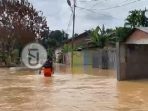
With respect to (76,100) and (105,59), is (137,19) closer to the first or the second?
(105,59)

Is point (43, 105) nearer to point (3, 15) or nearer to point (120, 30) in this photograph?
point (120, 30)

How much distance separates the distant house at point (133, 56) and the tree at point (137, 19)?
19.0m

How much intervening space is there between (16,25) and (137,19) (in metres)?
13.4

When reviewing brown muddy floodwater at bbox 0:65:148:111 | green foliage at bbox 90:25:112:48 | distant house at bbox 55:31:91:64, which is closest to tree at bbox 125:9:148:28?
green foliage at bbox 90:25:112:48

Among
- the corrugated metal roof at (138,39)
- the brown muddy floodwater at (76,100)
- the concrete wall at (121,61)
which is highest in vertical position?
the corrugated metal roof at (138,39)

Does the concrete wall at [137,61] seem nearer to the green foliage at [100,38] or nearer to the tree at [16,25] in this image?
the green foliage at [100,38]

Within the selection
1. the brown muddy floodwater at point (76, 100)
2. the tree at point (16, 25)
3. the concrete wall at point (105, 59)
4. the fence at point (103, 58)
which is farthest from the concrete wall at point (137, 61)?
the tree at point (16, 25)

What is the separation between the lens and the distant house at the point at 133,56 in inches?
951

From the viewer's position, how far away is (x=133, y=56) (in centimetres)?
2539

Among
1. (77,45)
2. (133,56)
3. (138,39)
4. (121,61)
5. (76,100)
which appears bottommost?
(76,100)

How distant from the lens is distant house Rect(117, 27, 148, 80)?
79.2 feet

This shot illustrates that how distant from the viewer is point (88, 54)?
52656 millimetres

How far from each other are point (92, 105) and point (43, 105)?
1.56m

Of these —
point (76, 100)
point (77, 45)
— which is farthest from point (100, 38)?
point (76, 100)
